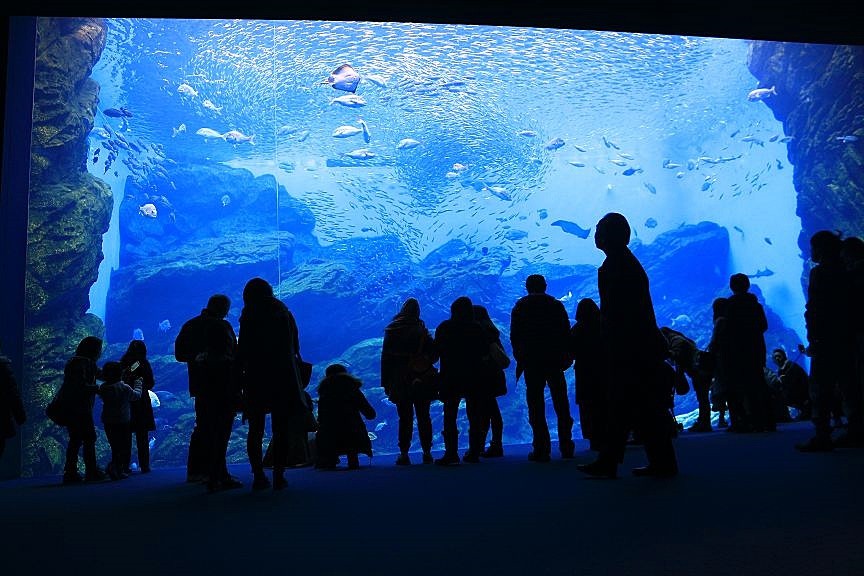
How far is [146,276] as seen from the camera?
1924 inches

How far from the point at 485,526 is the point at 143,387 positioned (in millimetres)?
6304

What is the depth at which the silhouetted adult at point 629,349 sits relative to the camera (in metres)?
4.85

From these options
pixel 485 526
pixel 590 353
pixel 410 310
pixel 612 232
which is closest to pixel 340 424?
pixel 410 310

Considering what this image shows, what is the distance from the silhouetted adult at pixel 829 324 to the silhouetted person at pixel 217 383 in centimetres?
482

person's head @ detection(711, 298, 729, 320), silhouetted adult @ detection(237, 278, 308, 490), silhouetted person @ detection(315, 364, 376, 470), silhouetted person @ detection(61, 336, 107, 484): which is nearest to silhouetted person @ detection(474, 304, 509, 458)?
silhouetted person @ detection(315, 364, 376, 470)

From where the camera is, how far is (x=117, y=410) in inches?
324

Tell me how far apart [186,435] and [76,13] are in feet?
90.5

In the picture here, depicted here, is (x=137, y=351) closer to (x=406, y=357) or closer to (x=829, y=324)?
(x=406, y=357)

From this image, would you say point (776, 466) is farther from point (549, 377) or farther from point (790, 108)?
point (790, 108)

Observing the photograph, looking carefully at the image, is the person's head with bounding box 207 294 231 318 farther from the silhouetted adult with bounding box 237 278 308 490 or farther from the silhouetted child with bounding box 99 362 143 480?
the silhouetted child with bounding box 99 362 143 480

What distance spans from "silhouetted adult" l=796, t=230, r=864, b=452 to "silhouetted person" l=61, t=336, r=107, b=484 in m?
7.16

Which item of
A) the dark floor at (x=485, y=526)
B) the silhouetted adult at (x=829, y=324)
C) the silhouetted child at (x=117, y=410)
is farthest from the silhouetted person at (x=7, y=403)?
the silhouetted adult at (x=829, y=324)

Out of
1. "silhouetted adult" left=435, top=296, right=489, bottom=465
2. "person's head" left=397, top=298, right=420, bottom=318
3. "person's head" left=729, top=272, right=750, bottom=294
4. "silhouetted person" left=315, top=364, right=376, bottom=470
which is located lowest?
"silhouetted person" left=315, top=364, right=376, bottom=470

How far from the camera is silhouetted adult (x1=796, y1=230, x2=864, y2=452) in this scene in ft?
19.7
